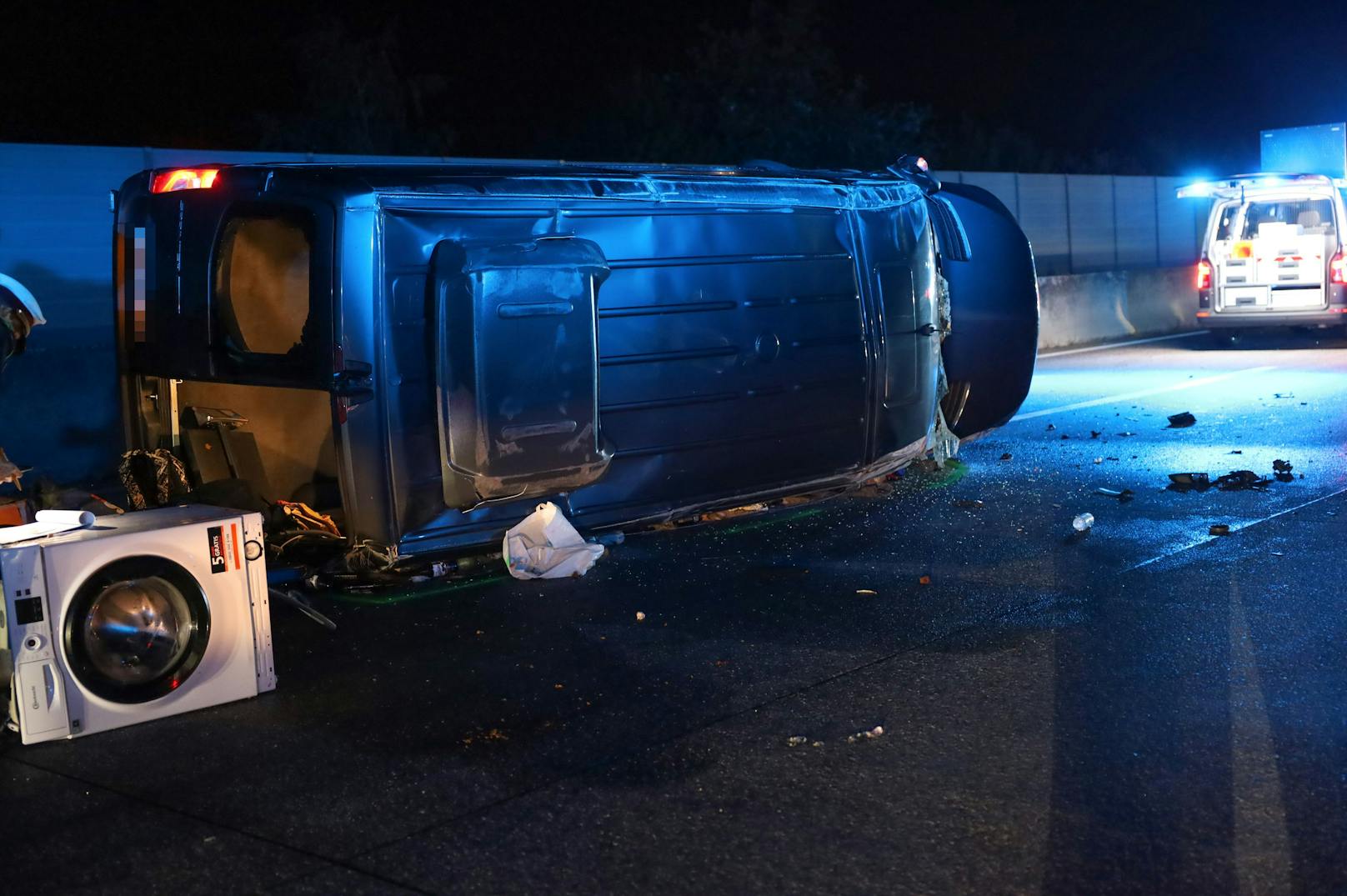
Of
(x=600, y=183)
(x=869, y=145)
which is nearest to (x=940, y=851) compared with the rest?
(x=600, y=183)

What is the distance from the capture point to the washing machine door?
5098 mm

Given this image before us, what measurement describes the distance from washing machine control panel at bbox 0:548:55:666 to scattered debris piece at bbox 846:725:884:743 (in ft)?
8.82

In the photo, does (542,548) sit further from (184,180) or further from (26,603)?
(26,603)

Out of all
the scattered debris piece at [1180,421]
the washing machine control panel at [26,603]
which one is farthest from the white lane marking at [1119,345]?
the washing machine control panel at [26,603]

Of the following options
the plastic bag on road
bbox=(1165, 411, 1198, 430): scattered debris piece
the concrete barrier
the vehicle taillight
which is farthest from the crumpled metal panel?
the concrete barrier

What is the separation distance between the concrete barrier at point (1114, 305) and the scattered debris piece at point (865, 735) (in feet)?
46.6

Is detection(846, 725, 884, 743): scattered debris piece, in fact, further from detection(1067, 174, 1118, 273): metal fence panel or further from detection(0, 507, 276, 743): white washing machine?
detection(1067, 174, 1118, 273): metal fence panel

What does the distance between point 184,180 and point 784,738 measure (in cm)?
420

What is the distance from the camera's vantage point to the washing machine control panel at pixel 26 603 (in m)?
4.90

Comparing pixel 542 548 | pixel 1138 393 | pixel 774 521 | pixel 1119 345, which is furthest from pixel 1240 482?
pixel 1119 345

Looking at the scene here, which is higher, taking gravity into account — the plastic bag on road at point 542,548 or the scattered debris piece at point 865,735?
the plastic bag on road at point 542,548

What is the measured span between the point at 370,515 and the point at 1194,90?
224 ft

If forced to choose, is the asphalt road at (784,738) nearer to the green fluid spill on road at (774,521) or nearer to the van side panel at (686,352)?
the green fluid spill on road at (774,521)

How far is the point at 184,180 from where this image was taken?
7191mm
